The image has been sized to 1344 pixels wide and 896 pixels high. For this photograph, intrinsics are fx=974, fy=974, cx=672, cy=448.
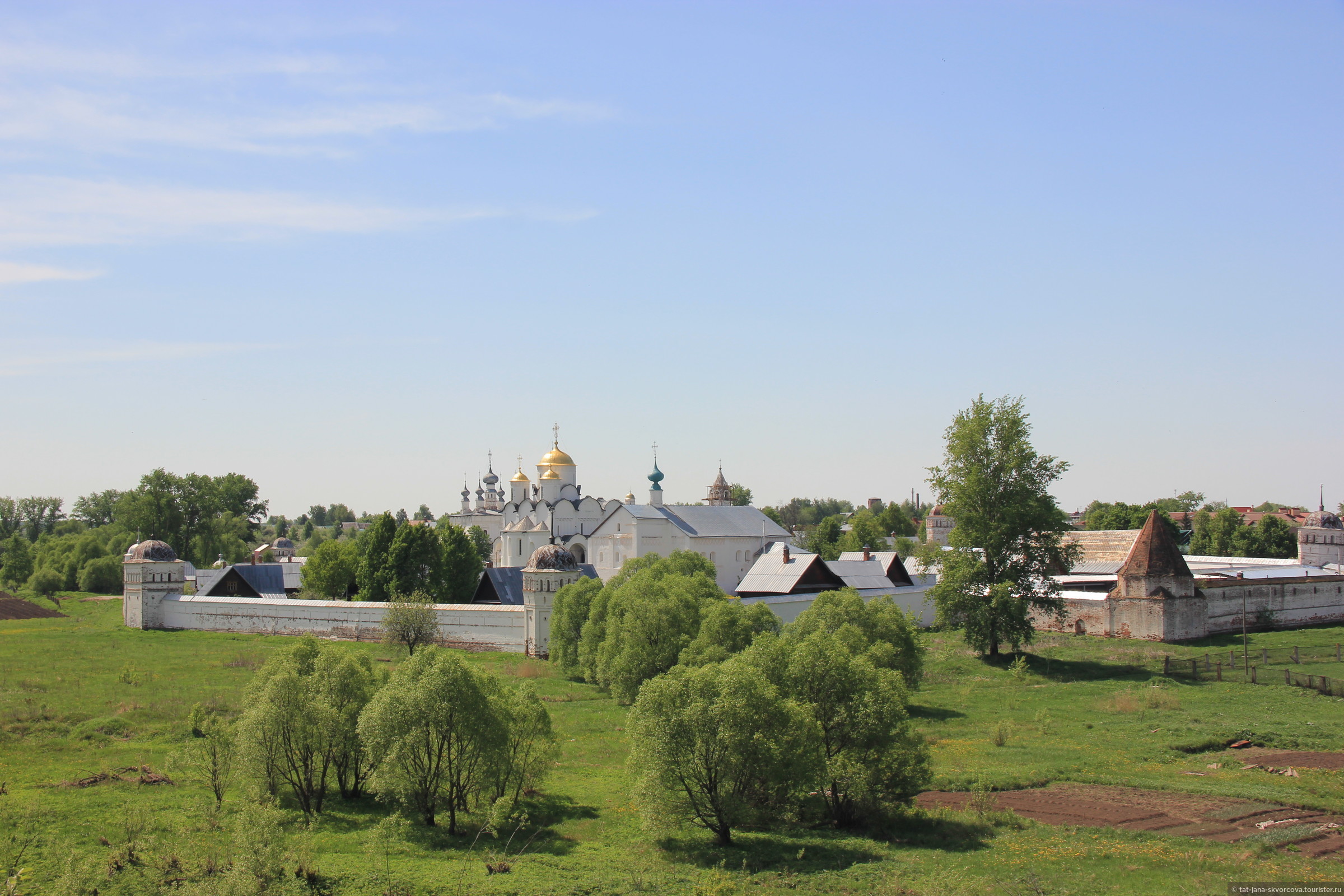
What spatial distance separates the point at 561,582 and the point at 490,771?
60.5ft

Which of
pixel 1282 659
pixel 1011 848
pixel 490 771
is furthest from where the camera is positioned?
pixel 1282 659

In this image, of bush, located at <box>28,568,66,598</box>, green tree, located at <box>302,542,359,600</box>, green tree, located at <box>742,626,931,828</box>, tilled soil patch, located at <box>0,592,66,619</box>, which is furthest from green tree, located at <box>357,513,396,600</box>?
bush, located at <box>28,568,66,598</box>

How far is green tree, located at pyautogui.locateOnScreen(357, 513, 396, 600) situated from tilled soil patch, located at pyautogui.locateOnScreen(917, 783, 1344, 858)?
107ft

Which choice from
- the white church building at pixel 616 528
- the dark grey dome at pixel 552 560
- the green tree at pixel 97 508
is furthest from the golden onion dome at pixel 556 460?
the green tree at pixel 97 508

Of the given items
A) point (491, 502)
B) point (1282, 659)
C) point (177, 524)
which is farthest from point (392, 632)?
point (491, 502)

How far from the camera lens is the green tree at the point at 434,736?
53.2 feet

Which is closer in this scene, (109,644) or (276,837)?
(276,837)

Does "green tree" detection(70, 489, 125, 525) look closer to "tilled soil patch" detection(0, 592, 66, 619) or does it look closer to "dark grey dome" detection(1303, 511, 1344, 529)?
"tilled soil patch" detection(0, 592, 66, 619)

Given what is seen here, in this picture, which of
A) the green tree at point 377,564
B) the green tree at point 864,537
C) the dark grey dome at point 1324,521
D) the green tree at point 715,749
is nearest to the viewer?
the green tree at point 715,749

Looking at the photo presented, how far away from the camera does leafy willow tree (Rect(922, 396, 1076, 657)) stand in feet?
109

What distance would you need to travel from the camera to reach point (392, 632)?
34188 millimetres

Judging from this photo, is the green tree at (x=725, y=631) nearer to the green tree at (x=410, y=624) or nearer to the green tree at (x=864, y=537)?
the green tree at (x=410, y=624)

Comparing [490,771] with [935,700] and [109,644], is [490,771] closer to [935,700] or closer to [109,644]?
[935,700]

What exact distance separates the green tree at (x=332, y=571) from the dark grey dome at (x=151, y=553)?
6.88 metres
